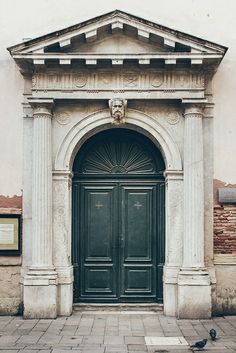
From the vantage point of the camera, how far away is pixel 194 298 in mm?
10023

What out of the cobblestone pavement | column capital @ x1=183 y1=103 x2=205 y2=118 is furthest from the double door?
column capital @ x1=183 y1=103 x2=205 y2=118

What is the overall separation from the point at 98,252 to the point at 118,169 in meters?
1.75

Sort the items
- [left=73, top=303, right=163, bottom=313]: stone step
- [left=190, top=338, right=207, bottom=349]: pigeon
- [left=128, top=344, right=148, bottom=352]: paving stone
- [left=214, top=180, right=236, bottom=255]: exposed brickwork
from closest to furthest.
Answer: [left=190, top=338, right=207, bottom=349]: pigeon < [left=128, top=344, right=148, bottom=352]: paving stone < [left=214, top=180, right=236, bottom=255]: exposed brickwork < [left=73, top=303, right=163, bottom=313]: stone step

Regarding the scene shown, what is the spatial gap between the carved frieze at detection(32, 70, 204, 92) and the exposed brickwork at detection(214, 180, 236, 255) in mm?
2066

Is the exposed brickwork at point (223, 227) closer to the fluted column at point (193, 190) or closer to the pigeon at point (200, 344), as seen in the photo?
the fluted column at point (193, 190)

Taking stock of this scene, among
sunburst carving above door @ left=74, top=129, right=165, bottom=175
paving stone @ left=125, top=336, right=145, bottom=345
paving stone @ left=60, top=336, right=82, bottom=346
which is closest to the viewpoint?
paving stone @ left=60, top=336, right=82, bottom=346

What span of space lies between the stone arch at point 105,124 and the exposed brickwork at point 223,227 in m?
1.02

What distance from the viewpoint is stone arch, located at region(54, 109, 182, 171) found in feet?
34.4

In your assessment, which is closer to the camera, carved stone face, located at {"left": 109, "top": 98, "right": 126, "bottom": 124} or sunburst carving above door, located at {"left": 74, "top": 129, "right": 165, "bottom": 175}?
carved stone face, located at {"left": 109, "top": 98, "right": 126, "bottom": 124}

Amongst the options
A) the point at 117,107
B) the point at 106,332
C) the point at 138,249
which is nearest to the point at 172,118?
the point at 117,107

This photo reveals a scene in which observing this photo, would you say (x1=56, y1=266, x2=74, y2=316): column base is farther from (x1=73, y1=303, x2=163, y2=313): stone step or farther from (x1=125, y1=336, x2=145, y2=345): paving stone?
(x1=125, y1=336, x2=145, y2=345): paving stone

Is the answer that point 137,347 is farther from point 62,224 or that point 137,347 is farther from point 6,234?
point 6,234

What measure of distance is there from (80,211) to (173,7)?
4530mm

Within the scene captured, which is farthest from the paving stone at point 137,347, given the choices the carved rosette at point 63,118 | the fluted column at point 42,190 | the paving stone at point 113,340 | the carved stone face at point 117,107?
the carved rosette at point 63,118
